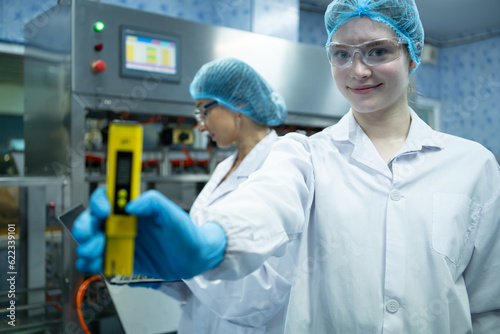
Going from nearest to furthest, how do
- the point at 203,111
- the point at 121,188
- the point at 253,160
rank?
the point at 121,188 → the point at 253,160 → the point at 203,111

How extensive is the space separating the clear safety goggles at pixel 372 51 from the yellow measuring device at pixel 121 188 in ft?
1.81

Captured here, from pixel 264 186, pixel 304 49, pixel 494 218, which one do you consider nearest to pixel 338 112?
pixel 304 49

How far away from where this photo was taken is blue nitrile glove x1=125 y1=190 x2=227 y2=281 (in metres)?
0.49

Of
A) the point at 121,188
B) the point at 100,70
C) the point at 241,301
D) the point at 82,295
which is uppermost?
the point at 100,70

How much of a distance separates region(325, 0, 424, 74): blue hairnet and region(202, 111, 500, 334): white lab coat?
0.78ft

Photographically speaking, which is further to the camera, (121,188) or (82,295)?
(82,295)

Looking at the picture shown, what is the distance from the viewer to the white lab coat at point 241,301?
3.59 feet

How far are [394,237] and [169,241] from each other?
0.52 m

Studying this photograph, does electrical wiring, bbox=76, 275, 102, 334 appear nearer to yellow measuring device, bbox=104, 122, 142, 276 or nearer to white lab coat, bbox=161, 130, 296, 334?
white lab coat, bbox=161, 130, 296, 334

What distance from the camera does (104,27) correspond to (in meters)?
1.54

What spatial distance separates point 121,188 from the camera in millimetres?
470

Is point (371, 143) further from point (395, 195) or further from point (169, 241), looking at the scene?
point (169, 241)

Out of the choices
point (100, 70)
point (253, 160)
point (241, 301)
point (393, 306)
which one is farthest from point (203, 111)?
point (393, 306)

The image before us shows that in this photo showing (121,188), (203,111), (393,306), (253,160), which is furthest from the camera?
(203,111)
